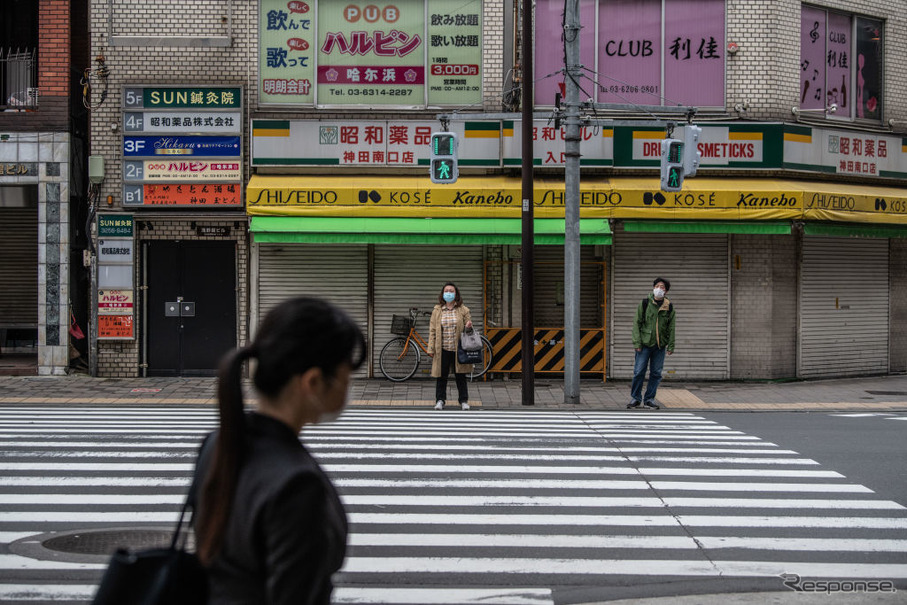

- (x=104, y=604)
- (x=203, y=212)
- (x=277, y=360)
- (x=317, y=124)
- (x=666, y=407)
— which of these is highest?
(x=317, y=124)

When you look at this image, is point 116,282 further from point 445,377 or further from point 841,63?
point 841,63

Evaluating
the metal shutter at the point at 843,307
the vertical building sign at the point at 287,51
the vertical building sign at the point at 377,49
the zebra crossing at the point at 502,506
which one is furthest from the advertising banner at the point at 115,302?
the metal shutter at the point at 843,307

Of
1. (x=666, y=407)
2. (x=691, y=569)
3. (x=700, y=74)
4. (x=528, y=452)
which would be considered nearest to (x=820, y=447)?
(x=528, y=452)

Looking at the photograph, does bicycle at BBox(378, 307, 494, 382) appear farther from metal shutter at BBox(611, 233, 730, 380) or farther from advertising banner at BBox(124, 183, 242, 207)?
advertising banner at BBox(124, 183, 242, 207)

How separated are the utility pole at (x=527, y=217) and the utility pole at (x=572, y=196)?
1.93ft

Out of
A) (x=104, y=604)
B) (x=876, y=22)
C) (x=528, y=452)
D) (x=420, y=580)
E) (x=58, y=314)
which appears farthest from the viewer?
(x=876, y=22)

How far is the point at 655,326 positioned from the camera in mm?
15609

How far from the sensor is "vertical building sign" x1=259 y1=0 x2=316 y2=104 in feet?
63.7

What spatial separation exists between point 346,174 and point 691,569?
14.1 m

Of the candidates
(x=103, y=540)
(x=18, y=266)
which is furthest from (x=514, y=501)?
(x=18, y=266)

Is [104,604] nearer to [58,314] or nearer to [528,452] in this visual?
[528,452]

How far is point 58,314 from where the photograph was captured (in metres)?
19.0

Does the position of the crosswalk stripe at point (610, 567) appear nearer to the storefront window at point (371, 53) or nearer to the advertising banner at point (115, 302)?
the advertising banner at point (115, 302)

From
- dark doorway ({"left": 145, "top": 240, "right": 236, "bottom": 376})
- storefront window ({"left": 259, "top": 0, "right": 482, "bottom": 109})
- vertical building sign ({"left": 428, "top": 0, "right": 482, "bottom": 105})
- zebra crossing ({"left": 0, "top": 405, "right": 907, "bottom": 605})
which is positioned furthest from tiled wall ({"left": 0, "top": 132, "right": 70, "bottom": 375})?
vertical building sign ({"left": 428, "top": 0, "right": 482, "bottom": 105})
